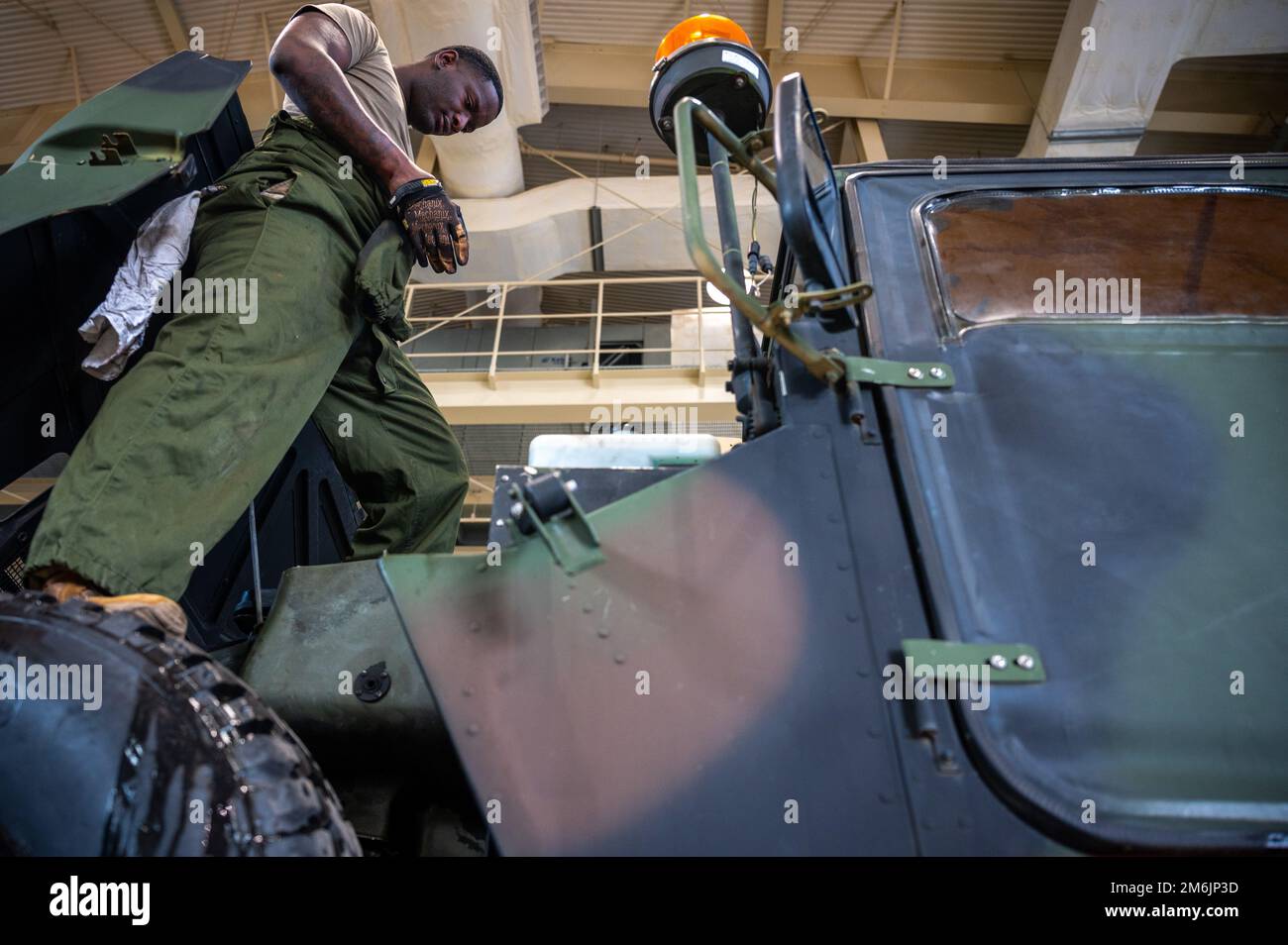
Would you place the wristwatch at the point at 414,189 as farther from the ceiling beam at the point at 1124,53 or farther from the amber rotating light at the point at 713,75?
the ceiling beam at the point at 1124,53

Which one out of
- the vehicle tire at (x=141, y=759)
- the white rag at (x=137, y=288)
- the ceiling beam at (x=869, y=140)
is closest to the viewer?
the vehicle tire at (x=141, y=759)

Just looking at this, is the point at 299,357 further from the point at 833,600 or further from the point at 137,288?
the point at 833,600

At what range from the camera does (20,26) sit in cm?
955

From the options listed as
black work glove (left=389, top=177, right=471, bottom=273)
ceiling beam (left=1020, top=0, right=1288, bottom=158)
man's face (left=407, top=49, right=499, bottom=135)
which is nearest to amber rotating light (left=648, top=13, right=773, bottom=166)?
black work glove (left=389, top=177, right=471, bottom=273)

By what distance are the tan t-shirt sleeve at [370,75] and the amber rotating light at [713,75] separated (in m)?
0.73

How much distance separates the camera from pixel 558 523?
1539mm

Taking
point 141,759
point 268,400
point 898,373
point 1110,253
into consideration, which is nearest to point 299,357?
point 268,400

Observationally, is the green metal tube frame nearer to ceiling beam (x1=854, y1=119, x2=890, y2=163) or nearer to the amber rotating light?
the amber rotating light

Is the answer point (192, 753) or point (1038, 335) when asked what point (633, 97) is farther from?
point (192, 753)

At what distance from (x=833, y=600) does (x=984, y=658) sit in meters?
0.23

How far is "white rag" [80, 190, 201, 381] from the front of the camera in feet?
6.54

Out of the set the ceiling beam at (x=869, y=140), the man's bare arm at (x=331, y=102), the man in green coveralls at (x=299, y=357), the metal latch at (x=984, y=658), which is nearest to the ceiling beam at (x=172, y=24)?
the ceiling beam at (x=869, y=140)

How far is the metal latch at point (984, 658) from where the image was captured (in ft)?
4.52

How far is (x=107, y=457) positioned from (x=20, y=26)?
10.4 meters
